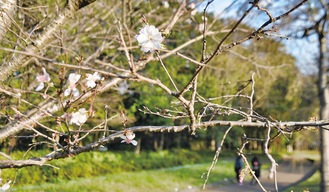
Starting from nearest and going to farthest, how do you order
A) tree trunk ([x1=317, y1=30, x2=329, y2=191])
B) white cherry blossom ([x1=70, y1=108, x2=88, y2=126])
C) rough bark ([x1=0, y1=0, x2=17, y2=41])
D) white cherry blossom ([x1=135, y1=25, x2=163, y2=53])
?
1. white cherry blossom ([x1=135, y1=25, x2=163, y2=53])
2. white cherry blossom ([x1=70, y1=108, x2=88, y2=126])
3. rough bark ([x1=0, y1=0, x2=17, y2=41])
4. tree trunk ([x1=317, y1=30, x2=329, y2=191])

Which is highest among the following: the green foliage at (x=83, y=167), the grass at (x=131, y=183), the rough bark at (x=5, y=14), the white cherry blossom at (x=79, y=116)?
the rough bark at (x=5, y=14)

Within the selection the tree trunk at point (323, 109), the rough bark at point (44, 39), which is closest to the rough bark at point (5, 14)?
the rough bark at point (44, 39)

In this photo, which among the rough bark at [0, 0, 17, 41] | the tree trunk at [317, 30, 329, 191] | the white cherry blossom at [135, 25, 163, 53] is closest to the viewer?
the white cherry blossom at [135, 25, 163, 53]

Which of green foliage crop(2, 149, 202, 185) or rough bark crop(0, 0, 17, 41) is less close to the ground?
rough bark crop(0, 0, 17, 41)

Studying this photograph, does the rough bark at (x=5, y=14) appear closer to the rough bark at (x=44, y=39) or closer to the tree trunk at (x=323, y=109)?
the rough bark at (x=44, y=39)

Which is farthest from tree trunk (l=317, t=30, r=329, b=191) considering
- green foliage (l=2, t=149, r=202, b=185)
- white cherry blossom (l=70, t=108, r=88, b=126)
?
white cherry blossom (l=70, t=108, r=88, b=126)

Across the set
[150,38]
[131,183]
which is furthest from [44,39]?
[131,183]

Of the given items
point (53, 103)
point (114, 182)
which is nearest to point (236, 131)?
point (114, 182)

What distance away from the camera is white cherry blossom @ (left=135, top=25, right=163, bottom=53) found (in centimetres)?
186

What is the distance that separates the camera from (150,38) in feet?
6.20

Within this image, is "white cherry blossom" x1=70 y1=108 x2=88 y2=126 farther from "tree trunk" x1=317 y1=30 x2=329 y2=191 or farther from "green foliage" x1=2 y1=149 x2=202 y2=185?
"tree trunk" x1=317 y1=30 x2=329 y2=191

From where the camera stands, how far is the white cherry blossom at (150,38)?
6.12 ft

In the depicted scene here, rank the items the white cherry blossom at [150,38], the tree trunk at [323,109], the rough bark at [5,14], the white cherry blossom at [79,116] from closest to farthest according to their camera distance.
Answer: the white cherry blossom at [150,38]
the white cherry blossom at [79,116]
the rough bark at [5,14]
the tree trunk at [323,109]

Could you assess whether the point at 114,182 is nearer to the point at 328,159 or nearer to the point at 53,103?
the point at 328,159
